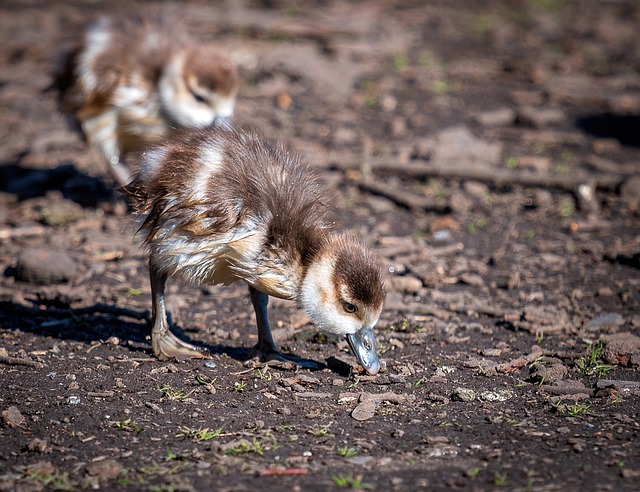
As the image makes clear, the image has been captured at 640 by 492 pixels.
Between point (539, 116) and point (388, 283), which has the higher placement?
point (539, 116)

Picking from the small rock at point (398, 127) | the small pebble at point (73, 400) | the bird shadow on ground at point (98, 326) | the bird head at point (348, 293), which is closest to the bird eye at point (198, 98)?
the small rock at point (398, 127)

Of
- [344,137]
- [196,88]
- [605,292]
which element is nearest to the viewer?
[605,292]

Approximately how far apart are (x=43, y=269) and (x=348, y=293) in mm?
3073

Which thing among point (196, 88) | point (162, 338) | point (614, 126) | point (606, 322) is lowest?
point (162, 338)

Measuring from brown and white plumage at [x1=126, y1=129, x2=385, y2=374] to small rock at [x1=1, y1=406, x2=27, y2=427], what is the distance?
1356 mm

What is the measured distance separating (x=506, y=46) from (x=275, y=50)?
11.9 feet

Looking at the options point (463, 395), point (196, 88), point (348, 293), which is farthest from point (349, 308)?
point (196, 88)

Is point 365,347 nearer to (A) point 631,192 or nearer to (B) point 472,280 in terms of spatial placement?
(B) point 472,280

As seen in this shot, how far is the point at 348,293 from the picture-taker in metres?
5.54

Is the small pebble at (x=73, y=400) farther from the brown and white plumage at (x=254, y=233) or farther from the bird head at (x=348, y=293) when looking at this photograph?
the bird head at (x=348, y=293)

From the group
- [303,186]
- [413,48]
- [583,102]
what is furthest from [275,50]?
[303,186]

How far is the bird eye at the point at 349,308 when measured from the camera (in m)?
5.59

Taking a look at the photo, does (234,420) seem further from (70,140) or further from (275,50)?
(275,50)

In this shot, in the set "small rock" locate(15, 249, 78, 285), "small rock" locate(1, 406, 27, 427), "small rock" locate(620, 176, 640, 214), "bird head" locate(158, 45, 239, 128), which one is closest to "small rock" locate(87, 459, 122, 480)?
"small rock" locate(1, 406, 27, 427)
